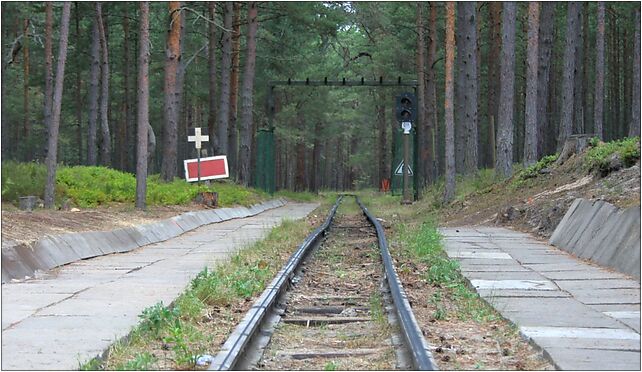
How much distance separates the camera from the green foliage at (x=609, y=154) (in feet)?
56.3

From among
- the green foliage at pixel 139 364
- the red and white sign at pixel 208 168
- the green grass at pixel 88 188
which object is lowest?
the green foliage at pixel 139 364

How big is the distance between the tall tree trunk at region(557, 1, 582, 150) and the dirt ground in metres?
12.2

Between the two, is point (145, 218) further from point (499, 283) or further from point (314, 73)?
point (314, 73)

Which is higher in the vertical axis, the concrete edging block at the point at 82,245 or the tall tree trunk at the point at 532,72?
the tall tree trunk at the point at 532,72

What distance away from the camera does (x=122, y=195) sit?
79.2 feet

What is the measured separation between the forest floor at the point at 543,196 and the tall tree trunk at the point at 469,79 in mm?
5617

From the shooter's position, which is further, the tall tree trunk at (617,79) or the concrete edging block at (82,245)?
the tall tree trunk at (617,79)

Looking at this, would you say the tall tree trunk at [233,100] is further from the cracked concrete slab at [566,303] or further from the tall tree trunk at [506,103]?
the cracked concrete slab at [566,303]

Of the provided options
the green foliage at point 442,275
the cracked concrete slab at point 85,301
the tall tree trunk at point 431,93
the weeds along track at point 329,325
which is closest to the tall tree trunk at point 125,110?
the tall tree trunk at point 431,93

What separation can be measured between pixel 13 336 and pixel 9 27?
135 ft

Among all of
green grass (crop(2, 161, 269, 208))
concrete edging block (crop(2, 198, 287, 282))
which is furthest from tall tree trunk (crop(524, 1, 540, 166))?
green grass (crop(2, 161, 269, 208))

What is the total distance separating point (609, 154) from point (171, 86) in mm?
14653

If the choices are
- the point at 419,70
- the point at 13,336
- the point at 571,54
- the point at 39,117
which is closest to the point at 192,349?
the point at 13,336

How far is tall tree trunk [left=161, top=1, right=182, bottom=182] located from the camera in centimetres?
2719
